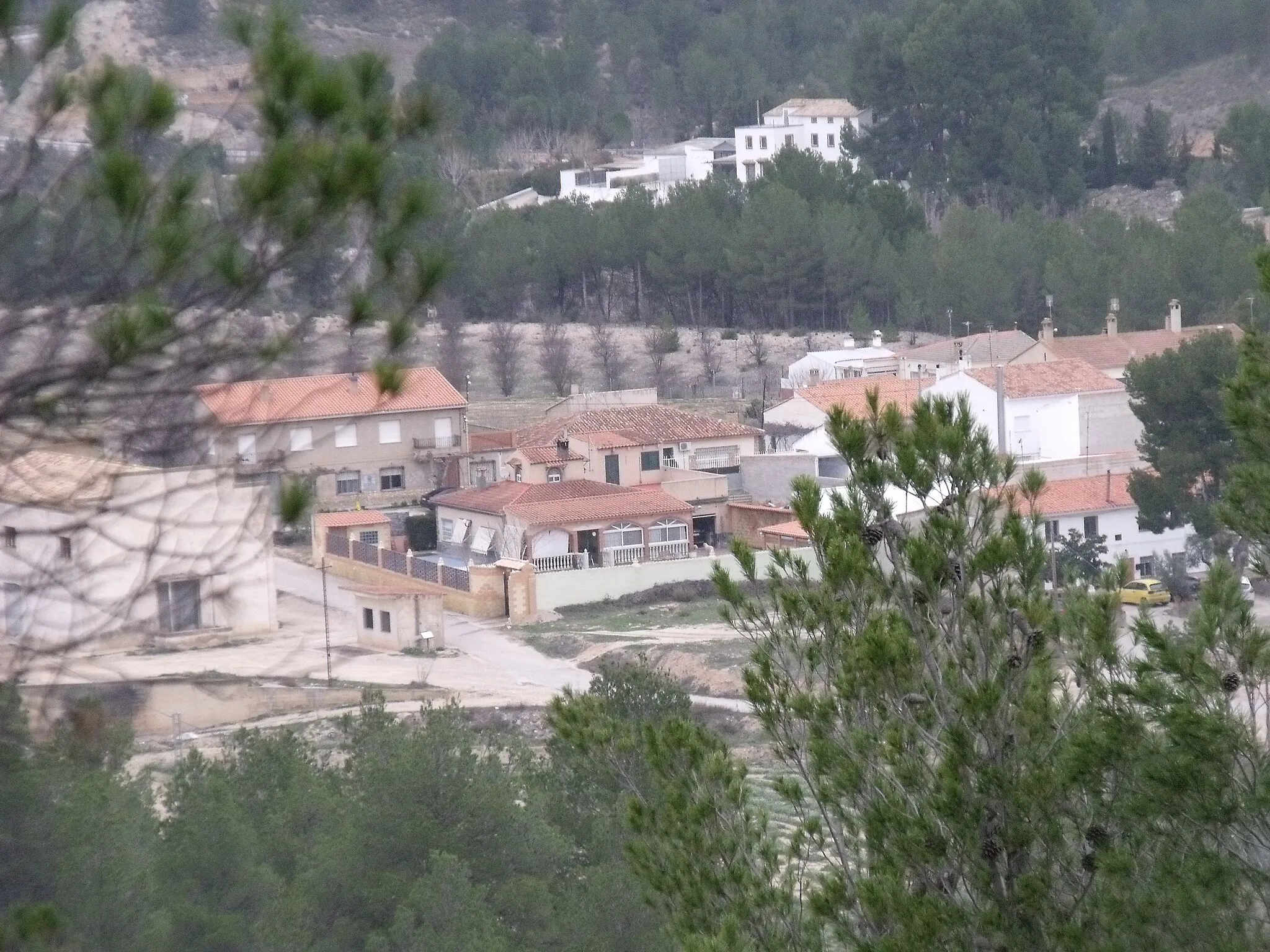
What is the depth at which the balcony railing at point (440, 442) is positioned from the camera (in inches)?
1089

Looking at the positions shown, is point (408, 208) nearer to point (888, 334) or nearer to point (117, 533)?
point (117, 533)

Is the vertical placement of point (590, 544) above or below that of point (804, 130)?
below

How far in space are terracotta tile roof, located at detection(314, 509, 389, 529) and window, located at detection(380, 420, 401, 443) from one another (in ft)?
7.35

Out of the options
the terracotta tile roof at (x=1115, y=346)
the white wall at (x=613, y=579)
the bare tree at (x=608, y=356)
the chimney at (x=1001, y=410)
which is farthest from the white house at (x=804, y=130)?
the white wall at (x=613, y=579)

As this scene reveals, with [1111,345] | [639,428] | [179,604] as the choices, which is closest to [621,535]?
[639,428]

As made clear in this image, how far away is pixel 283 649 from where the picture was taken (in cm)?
1884

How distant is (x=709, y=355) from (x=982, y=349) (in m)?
7.19

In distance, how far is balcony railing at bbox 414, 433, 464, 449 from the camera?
27.7m

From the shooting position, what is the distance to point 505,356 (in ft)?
117

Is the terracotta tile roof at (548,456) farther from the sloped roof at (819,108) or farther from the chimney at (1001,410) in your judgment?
the sloped roof at (819,108)

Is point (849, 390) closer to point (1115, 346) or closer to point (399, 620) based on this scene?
point (1115, 346)

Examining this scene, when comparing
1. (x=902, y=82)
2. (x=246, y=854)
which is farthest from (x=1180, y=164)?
(x=246, y=854)

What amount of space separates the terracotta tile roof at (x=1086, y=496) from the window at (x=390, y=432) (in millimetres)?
9827

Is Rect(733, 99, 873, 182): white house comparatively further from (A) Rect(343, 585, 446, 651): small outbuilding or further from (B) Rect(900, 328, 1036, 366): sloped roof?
(A) Rect(343, 585, 446, 651): small outbuilding
